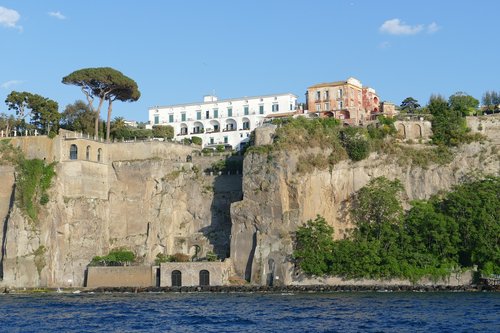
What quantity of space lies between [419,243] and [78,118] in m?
37.7

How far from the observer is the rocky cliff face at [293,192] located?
7038cm

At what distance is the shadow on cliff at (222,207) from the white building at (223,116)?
12.1 metres

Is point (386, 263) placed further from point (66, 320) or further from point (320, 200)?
point (66, 320)

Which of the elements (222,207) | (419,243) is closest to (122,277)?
(222,207)

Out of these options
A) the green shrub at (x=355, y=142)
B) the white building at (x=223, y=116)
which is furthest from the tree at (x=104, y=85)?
the green shrub at (x=355, y=142)

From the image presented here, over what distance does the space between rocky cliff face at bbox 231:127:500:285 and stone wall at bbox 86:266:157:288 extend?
7090mm

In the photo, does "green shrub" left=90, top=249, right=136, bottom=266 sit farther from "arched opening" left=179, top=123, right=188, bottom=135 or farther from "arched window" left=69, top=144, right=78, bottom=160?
"arched opening" left=179, top=123, right=188, bottom=135

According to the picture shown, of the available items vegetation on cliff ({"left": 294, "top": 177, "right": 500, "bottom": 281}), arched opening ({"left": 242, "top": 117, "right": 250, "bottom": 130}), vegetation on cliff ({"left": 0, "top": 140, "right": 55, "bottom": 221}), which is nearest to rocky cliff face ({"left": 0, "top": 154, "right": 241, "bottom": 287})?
vegetation on cliff ({"left": 0, "top": 140, "right": 55, "bottom": 221})

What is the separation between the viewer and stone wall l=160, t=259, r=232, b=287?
70562mm

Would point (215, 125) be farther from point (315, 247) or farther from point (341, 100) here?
point (315, 247)

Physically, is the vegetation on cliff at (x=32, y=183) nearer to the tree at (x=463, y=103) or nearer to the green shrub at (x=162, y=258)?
the green shrub at (x=162, y=258)

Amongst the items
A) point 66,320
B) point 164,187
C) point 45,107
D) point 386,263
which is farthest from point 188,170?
point 66,320

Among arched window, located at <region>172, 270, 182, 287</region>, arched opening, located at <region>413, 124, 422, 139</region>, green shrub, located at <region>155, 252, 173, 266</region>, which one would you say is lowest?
arched window, located at <region>172, 270, 182, 287</region>

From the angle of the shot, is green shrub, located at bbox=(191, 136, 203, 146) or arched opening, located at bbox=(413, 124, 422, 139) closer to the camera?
arched opening, located at bbox=(413, 124, 422, 139)
